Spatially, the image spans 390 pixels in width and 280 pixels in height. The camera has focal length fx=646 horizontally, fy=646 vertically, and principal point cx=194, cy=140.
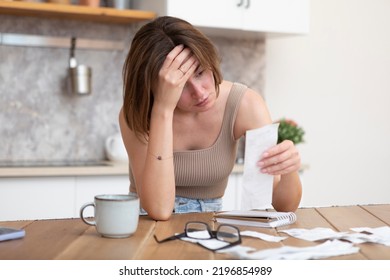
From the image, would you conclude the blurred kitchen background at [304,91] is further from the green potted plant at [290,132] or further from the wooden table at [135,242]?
the wooden table at [135,242]

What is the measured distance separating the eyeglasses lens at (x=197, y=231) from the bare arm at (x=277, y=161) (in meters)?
0.25

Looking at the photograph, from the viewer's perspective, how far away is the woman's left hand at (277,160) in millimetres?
1702

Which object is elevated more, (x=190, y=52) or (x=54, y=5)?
(x=54, y=5)

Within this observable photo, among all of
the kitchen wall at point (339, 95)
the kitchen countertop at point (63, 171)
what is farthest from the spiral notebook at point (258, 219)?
the kitchen wall at point (339, 95)

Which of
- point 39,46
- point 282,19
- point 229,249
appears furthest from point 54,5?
point 229,249

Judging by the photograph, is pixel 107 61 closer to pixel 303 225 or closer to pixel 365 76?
pixel 365 76

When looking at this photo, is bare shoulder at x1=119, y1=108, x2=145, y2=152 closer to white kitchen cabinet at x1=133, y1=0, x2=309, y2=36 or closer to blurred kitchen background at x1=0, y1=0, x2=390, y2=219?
white kitchen cabinet at x1=133, y1=0, x2=309, y2=36

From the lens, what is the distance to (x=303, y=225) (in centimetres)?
165

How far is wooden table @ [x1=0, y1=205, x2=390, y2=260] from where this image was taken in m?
1.29

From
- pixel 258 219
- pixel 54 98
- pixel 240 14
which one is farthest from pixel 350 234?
pixel 54 98

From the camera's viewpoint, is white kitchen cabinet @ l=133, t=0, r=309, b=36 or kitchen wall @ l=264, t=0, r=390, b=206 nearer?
white kitchen cabinet @ l=133, t=0, r=309, b=36

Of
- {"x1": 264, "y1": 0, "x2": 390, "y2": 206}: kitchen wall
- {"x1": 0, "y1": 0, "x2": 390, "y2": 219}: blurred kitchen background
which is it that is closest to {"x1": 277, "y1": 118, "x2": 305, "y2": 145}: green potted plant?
{"x1": 0, "y1": 0, "x2": 390, "y2": 219}: blurred kitchen background

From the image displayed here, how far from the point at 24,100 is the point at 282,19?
1483mm

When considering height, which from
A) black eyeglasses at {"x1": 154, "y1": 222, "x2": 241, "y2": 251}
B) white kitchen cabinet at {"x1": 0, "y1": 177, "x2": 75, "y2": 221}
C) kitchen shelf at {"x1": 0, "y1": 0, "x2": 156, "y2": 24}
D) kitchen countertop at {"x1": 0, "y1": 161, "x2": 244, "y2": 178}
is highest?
kitchen shelf at {"x1": 0, "y1": 0, "x2": 156, "y2": 24}
